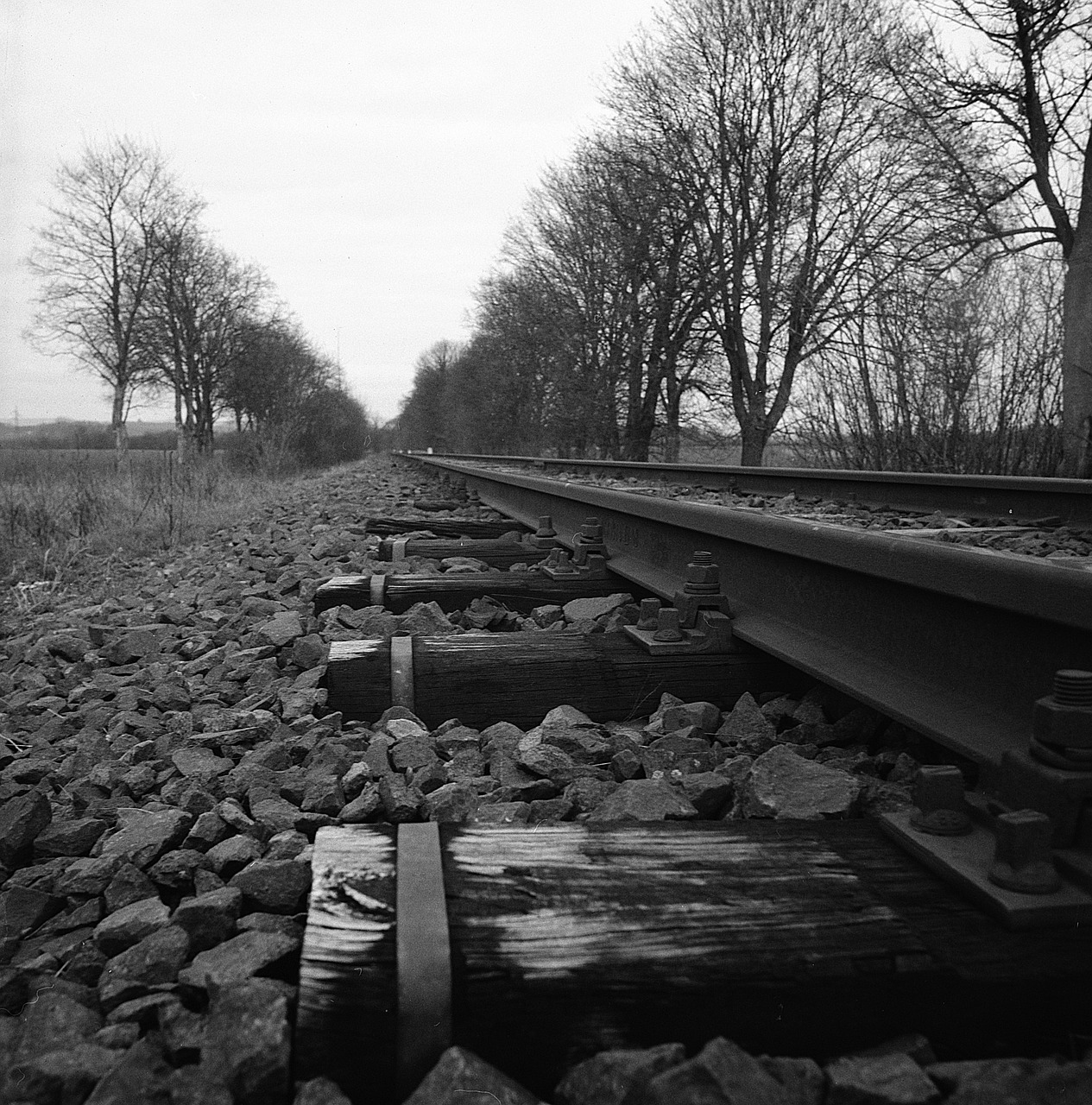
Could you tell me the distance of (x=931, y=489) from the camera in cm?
555

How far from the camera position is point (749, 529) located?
2492 millimetres

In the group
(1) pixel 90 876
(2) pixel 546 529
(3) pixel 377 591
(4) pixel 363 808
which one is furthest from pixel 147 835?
(2) pixel 546 529

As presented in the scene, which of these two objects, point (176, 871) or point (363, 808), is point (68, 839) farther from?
point (363, 808)

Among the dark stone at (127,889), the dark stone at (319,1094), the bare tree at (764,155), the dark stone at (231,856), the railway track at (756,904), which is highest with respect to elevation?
the bare tree at (764,155)

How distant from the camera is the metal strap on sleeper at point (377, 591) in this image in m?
3.20

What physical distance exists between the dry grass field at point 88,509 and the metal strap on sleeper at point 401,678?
3942 mm

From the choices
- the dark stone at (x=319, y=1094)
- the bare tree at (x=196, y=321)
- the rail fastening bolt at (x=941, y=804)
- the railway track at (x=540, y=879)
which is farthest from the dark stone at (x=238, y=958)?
the bare tree at (x=196, y=321)

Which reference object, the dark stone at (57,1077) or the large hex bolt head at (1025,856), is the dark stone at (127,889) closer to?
the dark stone at (57,1077)

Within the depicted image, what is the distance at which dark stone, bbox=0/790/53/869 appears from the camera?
5.24 ft

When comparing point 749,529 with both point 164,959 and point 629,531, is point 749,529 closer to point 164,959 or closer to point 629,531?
point 629,531

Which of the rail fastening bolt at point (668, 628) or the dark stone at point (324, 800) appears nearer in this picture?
the dark stone at point (324, 800)

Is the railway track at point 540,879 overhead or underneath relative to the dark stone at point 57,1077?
overhead

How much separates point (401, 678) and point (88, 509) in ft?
25.0

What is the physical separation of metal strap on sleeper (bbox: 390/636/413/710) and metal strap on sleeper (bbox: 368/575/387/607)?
98cm
